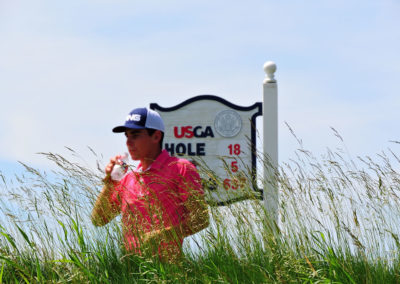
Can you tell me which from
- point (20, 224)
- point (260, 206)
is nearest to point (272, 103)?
point (260, 206)

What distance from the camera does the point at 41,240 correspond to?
3.49 metres

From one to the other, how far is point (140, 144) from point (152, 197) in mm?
437

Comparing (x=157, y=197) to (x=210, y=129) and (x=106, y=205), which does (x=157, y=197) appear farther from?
(x=210, y=129)

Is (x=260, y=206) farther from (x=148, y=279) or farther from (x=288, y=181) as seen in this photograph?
(x=148, y=279)

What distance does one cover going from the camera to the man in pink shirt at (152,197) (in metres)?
3.25

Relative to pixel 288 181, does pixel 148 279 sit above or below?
below

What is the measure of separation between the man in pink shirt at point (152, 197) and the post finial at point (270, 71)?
344 centimetres

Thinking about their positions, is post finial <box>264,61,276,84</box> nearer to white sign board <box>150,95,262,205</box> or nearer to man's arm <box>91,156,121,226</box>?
white sign board <box>150,95,262,205</box>

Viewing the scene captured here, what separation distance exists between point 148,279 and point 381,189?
6.54 feet

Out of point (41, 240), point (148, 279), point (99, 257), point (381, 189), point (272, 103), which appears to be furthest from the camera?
point (272, 103)

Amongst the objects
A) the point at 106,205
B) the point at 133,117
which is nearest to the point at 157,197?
the point at 106,205

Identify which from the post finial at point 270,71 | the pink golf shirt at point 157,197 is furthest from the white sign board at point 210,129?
the pink golf shirt at point 157,197

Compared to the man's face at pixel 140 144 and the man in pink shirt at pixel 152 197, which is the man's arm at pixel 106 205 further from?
the man's face at pixel 140 144

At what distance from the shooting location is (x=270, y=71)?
268 inches
